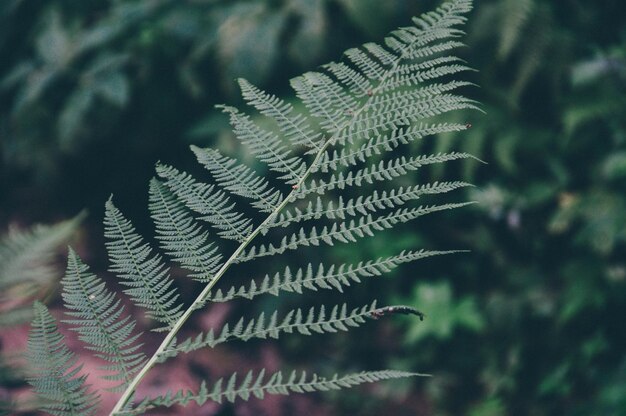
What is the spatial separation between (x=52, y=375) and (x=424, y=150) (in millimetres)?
2575

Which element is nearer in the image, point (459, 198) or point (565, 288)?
point (565, 288)

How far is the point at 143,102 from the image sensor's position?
9.95ft

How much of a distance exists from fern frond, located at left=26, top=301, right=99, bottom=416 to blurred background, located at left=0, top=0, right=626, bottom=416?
6.12 feet

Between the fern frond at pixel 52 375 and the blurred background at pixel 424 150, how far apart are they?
73.4 inches

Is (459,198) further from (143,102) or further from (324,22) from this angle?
(143,102)

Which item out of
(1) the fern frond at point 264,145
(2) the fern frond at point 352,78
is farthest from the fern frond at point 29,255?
(2) the fern frond at point 352,78

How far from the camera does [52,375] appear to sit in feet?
2.17

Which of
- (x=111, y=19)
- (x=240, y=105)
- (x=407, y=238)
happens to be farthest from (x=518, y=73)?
(x=111, y=19)

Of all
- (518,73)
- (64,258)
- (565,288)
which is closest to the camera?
(565,288)

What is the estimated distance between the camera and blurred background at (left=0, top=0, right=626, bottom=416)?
2561mm

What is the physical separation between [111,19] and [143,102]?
510 mm

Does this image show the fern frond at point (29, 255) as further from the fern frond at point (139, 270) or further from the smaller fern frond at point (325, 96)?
the smaller fern frond at point (325, 96)

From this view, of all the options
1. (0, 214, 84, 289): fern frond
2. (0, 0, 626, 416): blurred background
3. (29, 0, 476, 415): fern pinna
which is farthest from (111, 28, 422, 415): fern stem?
(0, 0, 626, 416): blurred background

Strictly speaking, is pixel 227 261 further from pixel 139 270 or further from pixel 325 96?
pixel 325 96
